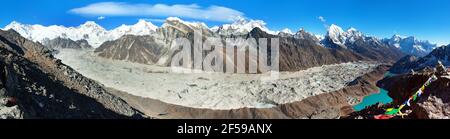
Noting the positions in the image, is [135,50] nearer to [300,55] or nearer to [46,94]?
[300,55]

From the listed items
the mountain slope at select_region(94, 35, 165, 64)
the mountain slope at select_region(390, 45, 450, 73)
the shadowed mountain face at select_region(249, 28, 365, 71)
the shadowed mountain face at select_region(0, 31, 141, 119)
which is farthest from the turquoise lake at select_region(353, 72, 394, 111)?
the mountain slope at select_region(94, 35, 165, 64)

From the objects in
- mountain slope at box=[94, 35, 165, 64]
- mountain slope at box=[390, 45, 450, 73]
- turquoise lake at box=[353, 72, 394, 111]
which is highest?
mountain slope at box=[94, 35, 165, 64]

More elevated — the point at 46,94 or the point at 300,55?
the point at 300,55

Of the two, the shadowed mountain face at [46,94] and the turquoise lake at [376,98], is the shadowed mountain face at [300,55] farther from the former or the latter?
the shadowed mountain face at [46,94]

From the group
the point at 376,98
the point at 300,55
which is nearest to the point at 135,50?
the point at 300,55

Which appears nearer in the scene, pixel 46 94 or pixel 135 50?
pixel 46 94

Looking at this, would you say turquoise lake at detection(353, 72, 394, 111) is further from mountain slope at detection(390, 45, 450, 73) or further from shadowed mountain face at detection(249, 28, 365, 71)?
shadowed mountain face at detection(249, 28, 365, 71)

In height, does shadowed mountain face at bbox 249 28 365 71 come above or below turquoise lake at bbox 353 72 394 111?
above

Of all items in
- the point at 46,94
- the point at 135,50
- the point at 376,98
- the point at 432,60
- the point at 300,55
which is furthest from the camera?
the point at 135,50
